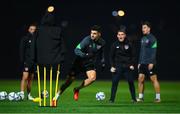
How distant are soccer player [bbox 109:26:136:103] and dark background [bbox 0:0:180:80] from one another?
1533 cm

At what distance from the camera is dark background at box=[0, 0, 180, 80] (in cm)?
3691

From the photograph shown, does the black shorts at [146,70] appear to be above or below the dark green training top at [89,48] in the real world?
below

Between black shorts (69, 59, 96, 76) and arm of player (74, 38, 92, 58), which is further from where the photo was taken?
black shorts (69, 59, 96, 76)

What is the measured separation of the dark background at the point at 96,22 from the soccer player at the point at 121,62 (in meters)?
15.3

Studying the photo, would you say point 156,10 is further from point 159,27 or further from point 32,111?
point 32,111

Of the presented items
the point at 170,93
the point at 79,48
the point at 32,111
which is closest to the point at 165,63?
A: the point at 170,93

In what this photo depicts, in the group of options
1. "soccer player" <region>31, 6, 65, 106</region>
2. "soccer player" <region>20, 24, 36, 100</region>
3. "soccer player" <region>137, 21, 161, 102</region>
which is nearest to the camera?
"soccer player" <region>31, 6, 65, 106</region>

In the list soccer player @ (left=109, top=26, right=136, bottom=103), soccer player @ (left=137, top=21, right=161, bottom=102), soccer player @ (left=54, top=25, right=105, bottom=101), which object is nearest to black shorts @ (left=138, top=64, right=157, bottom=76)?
soccer player @ (left=137, top=21, right=161, bottom=102)

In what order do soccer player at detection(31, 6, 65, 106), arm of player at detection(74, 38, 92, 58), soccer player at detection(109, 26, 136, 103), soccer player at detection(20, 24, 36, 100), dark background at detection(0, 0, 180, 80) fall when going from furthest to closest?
dark background at detection(0, 0, 180, 80) < soccer player at detection(20, 24, 36, 100) < soccer player at detection(109, 26, 136, 103) < arm of player at detection(74, 38, 92, 58) < soccer player at detection(31, 6, 65, 106)

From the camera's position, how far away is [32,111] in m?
17.2

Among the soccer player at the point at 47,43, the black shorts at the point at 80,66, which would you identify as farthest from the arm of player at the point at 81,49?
the soccer player at the point at 47,43

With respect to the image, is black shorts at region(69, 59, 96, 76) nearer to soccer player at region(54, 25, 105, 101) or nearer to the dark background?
soccer player at region(54, 25, 105, 101)

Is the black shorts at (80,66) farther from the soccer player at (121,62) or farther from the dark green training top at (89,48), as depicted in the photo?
the soccer player at (121,62)

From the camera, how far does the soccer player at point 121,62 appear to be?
2084cm
